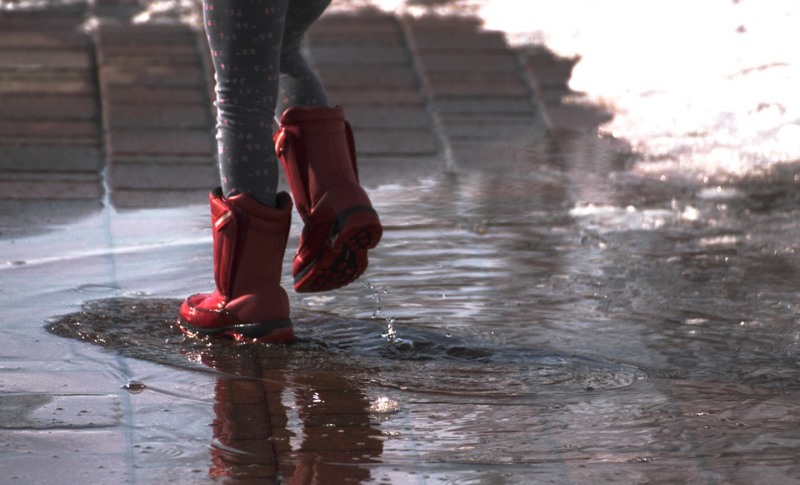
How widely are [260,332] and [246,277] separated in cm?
12

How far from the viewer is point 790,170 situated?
4.18 metres

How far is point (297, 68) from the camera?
296 centimetres

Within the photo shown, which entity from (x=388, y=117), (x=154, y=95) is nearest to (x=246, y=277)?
(x=388, y=117)

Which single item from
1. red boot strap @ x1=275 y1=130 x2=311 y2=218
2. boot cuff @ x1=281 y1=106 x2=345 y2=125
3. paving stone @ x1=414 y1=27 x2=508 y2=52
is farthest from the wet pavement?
boot cuff @ x1=281 y1=106 x2=345 y2=125

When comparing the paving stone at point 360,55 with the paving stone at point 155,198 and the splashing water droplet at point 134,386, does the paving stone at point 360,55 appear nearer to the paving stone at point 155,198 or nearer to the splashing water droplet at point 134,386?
the paving stone at point 155,198

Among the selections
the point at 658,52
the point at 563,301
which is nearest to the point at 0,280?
the point at 563,301

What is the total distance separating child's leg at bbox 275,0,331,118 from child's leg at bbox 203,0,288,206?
0.20m

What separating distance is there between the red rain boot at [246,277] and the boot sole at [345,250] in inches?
3.6

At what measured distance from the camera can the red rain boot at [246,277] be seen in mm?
2682

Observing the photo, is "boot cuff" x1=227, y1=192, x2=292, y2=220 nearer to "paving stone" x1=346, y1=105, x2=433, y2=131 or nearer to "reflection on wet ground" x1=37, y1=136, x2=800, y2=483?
"reflection on wet ground" x1=37, y1=136, x2=800, y2=483

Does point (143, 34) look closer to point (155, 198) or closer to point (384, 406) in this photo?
point (155, 198)

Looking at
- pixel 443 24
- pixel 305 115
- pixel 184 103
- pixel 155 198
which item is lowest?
pixel 155 198

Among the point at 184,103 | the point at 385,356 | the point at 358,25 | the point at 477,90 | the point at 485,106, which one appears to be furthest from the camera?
the point at 358,25

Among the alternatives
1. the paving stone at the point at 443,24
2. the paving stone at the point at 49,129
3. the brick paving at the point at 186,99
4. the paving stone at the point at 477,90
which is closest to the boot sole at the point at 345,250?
the brick paving at the point at 186,99
